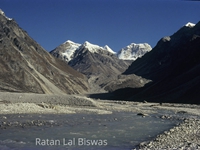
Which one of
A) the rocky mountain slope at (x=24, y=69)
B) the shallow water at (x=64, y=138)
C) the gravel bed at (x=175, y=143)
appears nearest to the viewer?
the gravel bed at (x=175, y=143)

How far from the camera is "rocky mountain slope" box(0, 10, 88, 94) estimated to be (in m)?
107

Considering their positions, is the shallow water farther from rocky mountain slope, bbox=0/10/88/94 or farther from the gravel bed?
rocky mountain slope, bbox=0/10/88/94

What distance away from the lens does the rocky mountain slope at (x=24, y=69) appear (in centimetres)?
10725

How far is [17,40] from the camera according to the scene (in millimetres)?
133000

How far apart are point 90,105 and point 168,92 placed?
1967 inches

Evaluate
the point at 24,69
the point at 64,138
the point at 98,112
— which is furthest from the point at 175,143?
the point at 24,69

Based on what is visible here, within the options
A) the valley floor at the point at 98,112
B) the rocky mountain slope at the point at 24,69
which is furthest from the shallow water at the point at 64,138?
the rocky mountain slope at the point at 24,69

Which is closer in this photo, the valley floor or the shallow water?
the shallow water

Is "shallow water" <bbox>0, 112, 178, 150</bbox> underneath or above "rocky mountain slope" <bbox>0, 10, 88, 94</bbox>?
underneath

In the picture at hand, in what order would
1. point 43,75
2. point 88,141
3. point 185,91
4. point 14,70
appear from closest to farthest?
point 88,141 → point 185,91 → point 14,70 → point 43,75

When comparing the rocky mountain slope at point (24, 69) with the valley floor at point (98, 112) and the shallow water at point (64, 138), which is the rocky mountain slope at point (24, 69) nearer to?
the valley floor at point (98, 112)

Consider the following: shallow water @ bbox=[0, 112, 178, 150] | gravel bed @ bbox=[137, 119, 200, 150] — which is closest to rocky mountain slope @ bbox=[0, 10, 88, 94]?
shallow water @ bbox=[0, 112, 178, 150]

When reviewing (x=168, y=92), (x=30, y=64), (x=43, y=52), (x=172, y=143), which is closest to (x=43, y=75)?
(x=30, y=64)

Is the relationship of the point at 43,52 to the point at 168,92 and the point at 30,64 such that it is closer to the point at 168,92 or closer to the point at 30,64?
the point at 30,64
